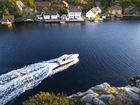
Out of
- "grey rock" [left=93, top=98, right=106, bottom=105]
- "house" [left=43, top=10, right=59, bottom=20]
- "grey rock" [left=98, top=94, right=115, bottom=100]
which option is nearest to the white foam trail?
"grey rock" [left=93, top=98, right=106, bottom=105]

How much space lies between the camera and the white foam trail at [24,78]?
2011cm

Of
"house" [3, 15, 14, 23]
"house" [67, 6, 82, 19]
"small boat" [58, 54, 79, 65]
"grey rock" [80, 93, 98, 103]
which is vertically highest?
"house" [67, 6, 82, 19]

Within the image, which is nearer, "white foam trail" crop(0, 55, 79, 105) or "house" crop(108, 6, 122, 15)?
"white foam trail" crop(0, 55, 79, 105)

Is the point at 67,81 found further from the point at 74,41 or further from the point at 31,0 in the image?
the point at 31,0

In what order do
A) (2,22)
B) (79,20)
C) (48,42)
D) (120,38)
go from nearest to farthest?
(48,42) → (120,38) → (2,22) → (79,20)

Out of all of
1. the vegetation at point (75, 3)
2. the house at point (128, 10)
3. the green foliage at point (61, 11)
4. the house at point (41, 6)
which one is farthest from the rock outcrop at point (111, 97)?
the house at point (128, 10)

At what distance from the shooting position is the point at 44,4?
299ft

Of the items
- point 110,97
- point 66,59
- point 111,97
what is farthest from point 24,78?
point 111,97

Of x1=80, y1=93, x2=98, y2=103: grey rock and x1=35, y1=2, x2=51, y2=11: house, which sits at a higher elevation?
x1=35, y1=2, x2=51, y2=11: house

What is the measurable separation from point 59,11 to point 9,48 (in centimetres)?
5328

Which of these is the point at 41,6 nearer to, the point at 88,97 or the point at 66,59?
the point at 66,59

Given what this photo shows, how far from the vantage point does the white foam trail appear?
→ 2011 cm

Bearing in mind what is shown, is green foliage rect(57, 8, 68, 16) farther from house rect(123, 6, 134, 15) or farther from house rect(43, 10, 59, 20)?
house rect(123, 6, 134, 15)

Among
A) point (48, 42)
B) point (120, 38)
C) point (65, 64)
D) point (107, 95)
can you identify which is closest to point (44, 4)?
point (48, 42)
